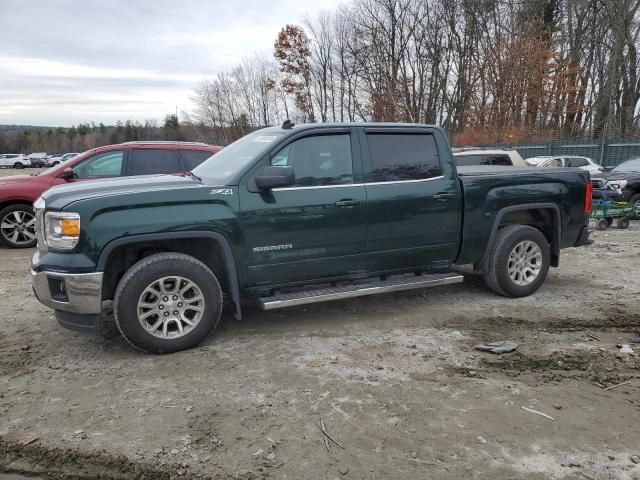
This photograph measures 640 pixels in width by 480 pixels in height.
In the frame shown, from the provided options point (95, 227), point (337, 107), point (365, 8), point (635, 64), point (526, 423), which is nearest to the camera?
point (526, 423)

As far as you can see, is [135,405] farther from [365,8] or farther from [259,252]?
[365,8]

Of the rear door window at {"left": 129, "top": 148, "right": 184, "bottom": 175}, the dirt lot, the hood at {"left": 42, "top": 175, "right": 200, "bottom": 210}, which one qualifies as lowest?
the dirt lot

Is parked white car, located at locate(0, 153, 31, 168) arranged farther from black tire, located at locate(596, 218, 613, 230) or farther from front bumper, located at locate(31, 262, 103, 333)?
front bumper, located at locate(31, 262, 103, 333)

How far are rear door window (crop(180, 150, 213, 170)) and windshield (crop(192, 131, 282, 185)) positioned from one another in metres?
3.81

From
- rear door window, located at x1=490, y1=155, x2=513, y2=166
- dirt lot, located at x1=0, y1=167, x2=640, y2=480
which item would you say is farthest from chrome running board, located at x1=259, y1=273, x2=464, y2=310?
rear door window, located at x1=490, y1=155, x2=513, y2=166

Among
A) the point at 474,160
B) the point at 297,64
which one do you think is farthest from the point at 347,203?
the point at 297,64

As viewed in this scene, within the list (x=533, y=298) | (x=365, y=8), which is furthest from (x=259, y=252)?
(x=365, y=8)

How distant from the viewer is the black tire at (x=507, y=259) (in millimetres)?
5789

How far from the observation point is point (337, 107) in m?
46.1

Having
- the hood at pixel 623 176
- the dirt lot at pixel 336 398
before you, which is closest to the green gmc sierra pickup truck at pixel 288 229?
the dirt lot at pixel 336 398

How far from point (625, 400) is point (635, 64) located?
1430 inches

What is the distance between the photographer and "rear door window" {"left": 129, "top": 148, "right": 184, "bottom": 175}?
8.82 metres

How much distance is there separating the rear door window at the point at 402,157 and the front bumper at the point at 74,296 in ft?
9.00

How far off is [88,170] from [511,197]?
684 cm
